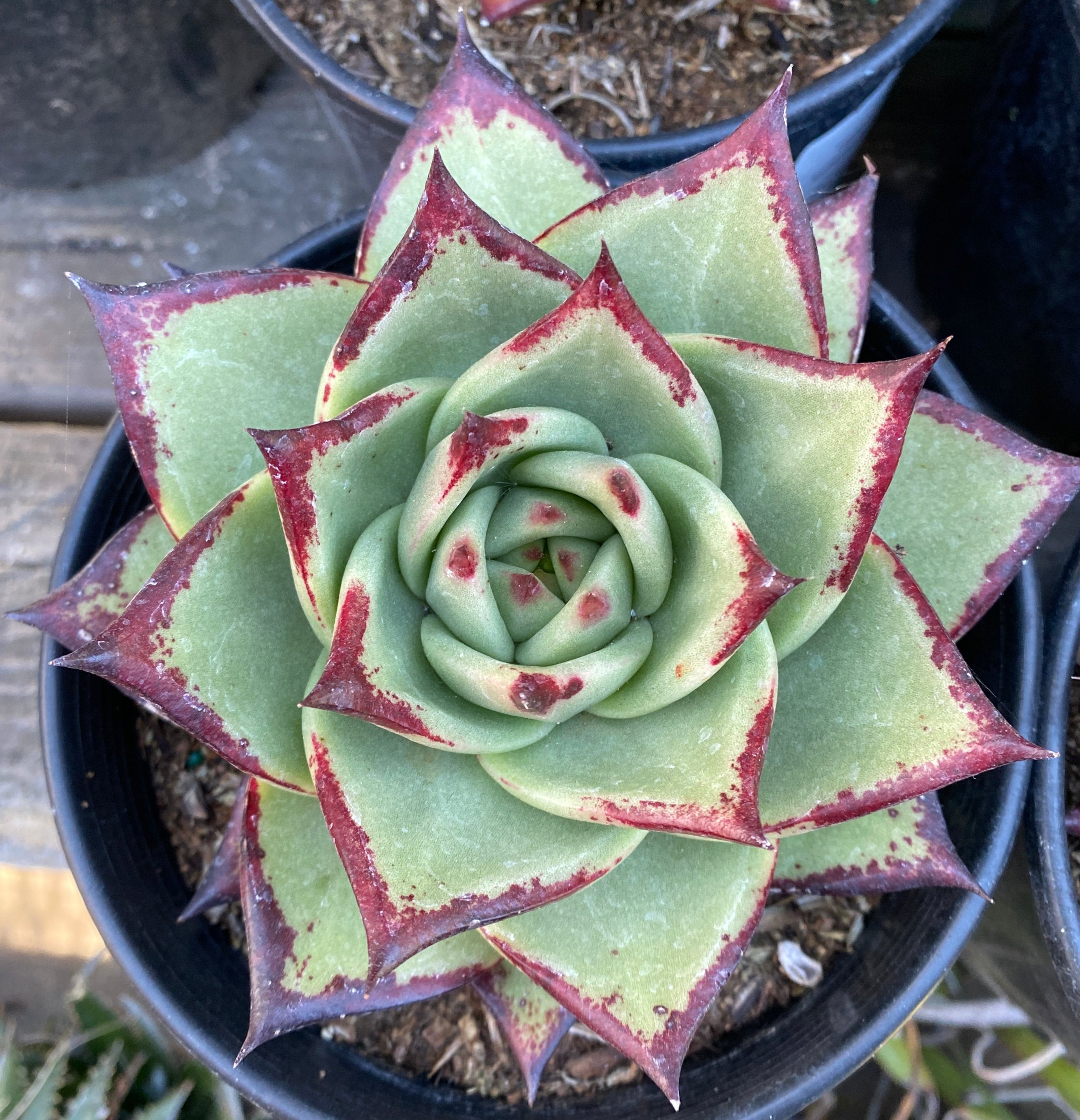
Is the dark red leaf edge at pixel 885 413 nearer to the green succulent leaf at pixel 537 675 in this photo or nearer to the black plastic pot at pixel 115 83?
the green succulent leaf at pixel 537 675

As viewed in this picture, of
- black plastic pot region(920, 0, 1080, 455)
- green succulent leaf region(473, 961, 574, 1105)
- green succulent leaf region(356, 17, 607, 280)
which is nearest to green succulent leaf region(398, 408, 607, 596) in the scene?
green succulent leaf region(356, 17, 607, 280)

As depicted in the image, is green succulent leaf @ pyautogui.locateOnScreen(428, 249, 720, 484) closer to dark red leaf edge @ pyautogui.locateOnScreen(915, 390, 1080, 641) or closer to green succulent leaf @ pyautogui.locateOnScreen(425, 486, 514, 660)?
green succulent leaf @ pyautogui.locateOnScreen(425, 486, 514, 660)

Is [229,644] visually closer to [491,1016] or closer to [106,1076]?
[491,1016]

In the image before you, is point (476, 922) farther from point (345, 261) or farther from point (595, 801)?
point (345, 261)

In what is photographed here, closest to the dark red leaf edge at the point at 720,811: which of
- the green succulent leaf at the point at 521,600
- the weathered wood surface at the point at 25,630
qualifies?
the green succulent leaf at the point at 521,600

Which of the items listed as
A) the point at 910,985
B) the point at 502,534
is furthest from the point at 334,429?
the point at 910,985

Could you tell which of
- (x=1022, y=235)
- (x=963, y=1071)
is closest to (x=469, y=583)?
(x=1022, y=235)
